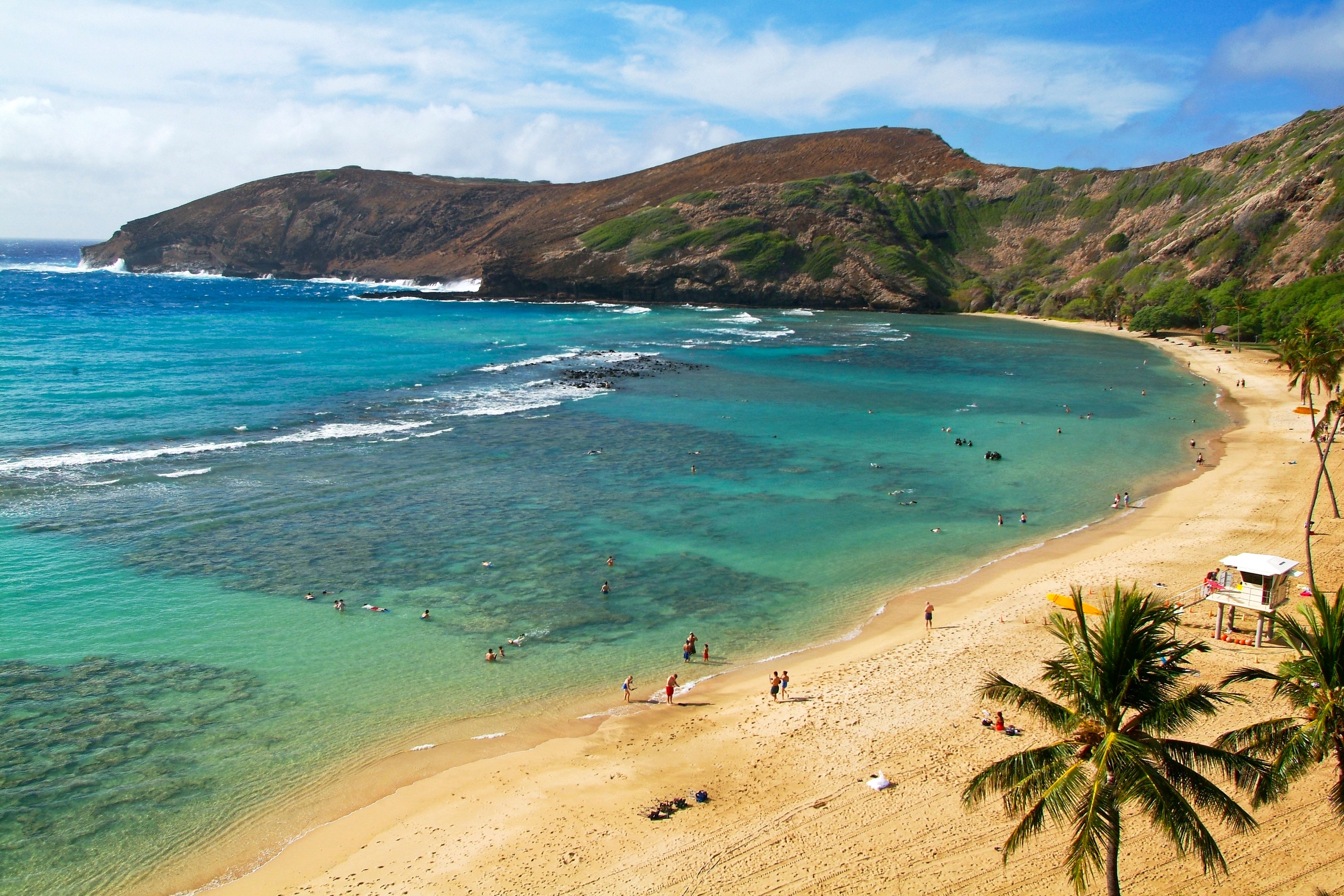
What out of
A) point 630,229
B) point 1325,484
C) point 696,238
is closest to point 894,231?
point 696,238

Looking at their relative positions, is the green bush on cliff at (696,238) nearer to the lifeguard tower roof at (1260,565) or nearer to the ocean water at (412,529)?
the ocean water at (412,529)

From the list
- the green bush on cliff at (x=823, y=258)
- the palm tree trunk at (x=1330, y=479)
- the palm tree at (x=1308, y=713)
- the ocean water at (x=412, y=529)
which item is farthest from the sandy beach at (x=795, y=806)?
the green bush on cliff at (x=823, y=258)

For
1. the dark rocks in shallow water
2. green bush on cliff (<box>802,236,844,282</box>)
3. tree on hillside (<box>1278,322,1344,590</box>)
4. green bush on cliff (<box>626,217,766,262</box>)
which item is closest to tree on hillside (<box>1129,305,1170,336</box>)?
green bush on cliff (<box>802,236,844,282</box>)

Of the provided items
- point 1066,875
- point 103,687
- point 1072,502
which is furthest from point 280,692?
point 1072,502

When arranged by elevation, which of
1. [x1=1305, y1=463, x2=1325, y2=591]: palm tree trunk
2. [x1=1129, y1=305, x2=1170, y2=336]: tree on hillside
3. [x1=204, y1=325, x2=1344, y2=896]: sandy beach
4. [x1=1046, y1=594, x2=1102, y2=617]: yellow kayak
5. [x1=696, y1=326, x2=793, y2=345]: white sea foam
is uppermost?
[x1=1129, y1=305, x2=1170, y2=336]: tree on hillside

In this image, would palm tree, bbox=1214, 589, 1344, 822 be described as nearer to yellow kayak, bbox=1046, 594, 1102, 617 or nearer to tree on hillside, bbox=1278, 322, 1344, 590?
yellow kayak, bbox=1046, 594, 1102, 617

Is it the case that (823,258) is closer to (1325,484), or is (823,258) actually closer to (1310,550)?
(1325,484)

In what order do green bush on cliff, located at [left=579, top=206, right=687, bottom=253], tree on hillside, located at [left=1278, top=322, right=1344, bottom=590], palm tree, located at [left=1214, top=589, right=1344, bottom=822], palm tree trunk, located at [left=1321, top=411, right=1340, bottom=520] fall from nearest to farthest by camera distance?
1. palm tree, located at [left=1214, top=589, right=1344, bottom=822]
2. tree on hillside, located at [left=1278, top=322, right=1344, bottom=590]
3. palm tree trunk, located at [left=1321, top=411, right=1340, bottom=520]
4. green bush on cliff, located at [left=579, top=206, right=687, bottom=253]
